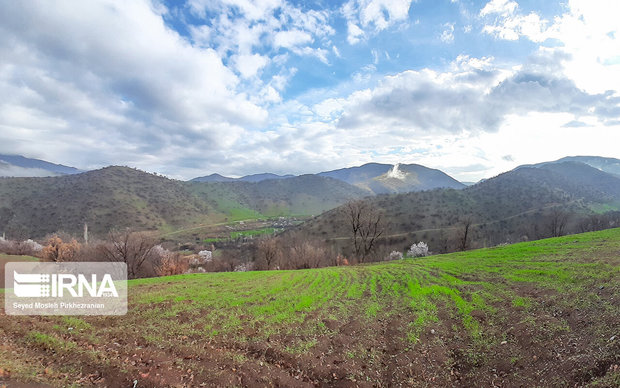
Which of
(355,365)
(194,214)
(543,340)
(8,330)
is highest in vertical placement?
(194,214)

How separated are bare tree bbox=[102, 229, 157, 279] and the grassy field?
3051 cm

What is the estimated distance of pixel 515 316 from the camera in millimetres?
12352

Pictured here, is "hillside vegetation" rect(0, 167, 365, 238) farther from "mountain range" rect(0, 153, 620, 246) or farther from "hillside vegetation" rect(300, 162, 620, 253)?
"hillside vegetation" rect(300, 162, 620, 253)

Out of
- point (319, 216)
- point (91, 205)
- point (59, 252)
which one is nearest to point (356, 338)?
point (59, 252)

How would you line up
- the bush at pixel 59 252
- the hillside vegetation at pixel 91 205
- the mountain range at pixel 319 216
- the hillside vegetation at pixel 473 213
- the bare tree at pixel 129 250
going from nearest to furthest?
the bare tree at pixel 129 250
the bush at pixel 59 252
the hillside vegetation at pixel 473 213
the mountain range at pixel 319 216
the hillside vegetation at pixel 91 205

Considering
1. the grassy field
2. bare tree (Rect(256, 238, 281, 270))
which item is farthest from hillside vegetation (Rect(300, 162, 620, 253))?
the grassy field

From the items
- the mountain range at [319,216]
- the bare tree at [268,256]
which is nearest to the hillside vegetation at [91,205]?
the mountain range at [319,216]

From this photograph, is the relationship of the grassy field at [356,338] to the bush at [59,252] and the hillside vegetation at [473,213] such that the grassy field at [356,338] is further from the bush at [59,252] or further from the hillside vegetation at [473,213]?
the hillside vegetation at [473,213]

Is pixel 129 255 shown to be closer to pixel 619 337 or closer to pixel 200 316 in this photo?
pixel 200 316

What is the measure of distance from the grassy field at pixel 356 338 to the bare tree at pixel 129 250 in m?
30.5

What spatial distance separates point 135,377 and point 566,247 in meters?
32.3

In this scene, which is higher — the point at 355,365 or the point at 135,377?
the point at 135,377

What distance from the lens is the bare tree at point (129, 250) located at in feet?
141

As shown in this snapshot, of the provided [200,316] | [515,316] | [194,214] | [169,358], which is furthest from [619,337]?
[194,214]
